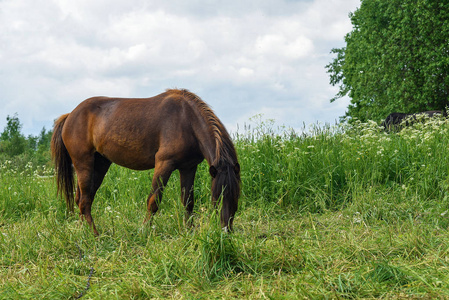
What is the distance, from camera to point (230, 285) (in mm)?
3266

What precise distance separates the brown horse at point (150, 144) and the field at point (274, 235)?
1.25 feet

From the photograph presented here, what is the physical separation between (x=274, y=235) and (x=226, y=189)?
29.0 inches

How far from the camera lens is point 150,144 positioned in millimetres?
5523

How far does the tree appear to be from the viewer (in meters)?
20.5

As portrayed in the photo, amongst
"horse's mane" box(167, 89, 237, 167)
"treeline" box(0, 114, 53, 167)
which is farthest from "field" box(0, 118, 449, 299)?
"treeline" box(0, 114, 53, 167)

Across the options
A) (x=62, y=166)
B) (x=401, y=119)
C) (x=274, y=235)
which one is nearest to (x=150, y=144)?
(x=62, y=166)

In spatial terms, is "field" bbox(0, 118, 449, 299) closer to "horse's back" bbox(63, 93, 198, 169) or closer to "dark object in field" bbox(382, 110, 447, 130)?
"horse's back" bbox(63, 93, 198, 169)

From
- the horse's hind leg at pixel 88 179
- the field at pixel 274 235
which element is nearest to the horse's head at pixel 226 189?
the field at pixel 274 235

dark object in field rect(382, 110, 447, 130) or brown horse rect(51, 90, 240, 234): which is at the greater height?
dark object in field rect(382, 110, 447, 130)

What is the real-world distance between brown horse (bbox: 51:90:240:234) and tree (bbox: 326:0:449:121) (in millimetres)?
15253

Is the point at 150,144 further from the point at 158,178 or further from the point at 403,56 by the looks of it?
the point at 403,56

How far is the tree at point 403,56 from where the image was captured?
67.2 feet

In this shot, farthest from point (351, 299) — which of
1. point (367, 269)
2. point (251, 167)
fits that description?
point (251, 167)

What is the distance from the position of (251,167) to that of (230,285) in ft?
13.4
